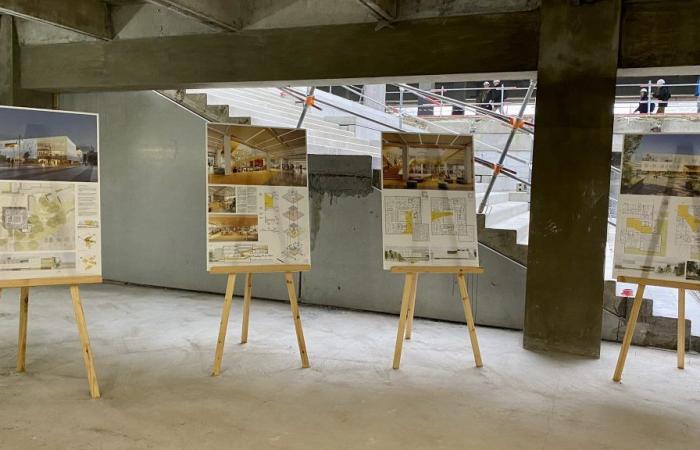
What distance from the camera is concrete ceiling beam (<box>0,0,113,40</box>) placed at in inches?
173

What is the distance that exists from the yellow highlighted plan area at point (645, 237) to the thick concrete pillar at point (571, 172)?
1.11ft

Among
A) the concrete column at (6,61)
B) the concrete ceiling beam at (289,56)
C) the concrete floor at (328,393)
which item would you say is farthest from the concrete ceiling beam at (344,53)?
the concrete floor at (328,393)

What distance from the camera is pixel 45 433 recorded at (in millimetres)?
2820

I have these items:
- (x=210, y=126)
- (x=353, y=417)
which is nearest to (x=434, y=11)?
(x=210, y=126)

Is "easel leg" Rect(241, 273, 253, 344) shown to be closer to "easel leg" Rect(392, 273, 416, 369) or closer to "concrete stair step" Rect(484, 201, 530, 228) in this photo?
"easel leg" Rect(392, 273, 416, 369)

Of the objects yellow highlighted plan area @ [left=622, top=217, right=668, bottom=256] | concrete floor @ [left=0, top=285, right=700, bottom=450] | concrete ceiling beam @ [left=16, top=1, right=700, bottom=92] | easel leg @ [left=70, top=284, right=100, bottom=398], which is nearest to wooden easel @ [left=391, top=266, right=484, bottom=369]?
concrete floor @ [left=0, top=285, right=700, bottom=450]

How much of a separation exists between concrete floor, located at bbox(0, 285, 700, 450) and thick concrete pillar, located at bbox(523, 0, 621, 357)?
36cm

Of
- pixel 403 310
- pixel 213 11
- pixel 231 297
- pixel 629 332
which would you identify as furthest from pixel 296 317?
pixel 213 11

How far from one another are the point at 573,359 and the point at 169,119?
483 centimetres

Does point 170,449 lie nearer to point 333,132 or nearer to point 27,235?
point 27,235

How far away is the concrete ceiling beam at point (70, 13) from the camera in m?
4.40

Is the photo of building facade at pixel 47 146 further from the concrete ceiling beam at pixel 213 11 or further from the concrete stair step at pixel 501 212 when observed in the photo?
the concrete stair step at pixel 501 212

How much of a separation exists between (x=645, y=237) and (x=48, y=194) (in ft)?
12.6

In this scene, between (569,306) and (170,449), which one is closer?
(170,449)
